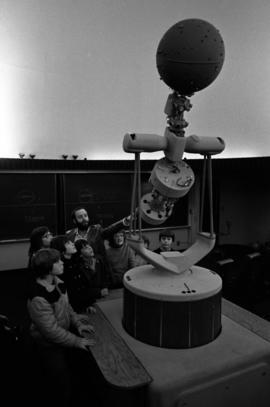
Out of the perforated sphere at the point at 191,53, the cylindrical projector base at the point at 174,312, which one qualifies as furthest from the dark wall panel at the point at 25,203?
the perforated sphere at the point at 191,53

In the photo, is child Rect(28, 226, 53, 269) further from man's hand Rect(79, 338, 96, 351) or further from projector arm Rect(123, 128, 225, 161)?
projector arm Rect(123, 128, 225, 161)

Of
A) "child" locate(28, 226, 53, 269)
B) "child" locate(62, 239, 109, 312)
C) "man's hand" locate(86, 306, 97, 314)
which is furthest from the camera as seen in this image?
"child" locate(28, 226, 53, 269)

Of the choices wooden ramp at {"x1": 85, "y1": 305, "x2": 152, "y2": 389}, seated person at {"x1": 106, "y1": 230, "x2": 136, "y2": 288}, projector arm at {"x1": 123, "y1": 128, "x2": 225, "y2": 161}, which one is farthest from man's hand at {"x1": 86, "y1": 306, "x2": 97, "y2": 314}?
projector arm at {"x1": 123, "y1": 128, "x2": 225, "y2": 161}

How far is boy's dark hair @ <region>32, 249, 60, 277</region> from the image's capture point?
1.69 m

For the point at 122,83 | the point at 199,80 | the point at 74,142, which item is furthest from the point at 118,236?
the point at 122,83

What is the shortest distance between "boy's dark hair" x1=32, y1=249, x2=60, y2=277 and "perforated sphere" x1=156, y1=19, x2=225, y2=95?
1.09m

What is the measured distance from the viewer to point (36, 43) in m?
4.44

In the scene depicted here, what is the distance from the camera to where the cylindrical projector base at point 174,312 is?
160cm

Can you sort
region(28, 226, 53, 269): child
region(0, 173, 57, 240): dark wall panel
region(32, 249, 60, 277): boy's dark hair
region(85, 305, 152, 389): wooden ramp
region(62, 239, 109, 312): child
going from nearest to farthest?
region(85, 305, 152, 389): wooden ramp → region(32, 249, 60, 277): boy's dark hair → region(62, 239, 109, 312): child → region(28, 226, 53, 269): child → region(0, 173, 57, 240): dark wall panel

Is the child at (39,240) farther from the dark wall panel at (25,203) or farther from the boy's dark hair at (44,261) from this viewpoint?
the dark wall panel at (25,203)

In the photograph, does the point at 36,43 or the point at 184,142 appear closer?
the point at 184,142

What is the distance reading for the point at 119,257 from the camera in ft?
8.70

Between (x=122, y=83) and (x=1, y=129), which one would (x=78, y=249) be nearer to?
(x=1, y=129)

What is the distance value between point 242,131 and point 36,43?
363 cm
